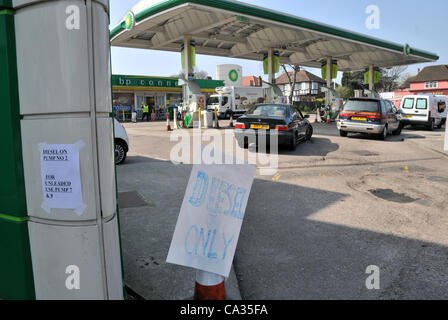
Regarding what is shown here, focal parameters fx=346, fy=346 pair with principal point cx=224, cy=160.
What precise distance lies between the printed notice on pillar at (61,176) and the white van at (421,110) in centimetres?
2087

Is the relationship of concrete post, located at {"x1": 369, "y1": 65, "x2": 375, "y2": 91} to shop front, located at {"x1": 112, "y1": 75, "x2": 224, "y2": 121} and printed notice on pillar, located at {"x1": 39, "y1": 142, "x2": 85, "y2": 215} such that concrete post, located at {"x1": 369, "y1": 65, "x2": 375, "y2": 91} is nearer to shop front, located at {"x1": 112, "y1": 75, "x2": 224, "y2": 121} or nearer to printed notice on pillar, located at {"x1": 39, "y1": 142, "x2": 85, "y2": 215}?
shop front, located at {"x1": 112, "y1": 75, "x2": 224, "y2": 121}

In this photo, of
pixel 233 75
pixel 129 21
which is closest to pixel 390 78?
pixel 233 75

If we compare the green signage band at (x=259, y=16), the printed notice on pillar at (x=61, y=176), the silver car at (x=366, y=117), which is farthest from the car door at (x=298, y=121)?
the printed notice on pillar at (x=61, y=176)

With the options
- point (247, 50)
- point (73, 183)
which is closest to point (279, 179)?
point (73, 183)

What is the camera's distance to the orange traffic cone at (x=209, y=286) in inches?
93.9

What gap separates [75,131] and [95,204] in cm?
46

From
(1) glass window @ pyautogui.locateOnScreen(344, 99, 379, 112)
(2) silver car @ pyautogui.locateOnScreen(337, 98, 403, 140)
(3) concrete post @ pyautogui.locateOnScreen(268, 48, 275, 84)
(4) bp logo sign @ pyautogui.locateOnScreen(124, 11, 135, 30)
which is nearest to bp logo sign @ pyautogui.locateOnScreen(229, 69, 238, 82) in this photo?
(3) concrete post @ pyautogui.locateOnScreen(268, 48, 275, 84)

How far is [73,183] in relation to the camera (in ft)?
6.90

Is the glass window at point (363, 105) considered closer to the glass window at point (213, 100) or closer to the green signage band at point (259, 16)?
the green signage band at point (259, 16)

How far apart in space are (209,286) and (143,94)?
121 feet

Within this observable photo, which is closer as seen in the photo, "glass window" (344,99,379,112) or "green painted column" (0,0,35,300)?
"green painted column" (0,0,35,300)

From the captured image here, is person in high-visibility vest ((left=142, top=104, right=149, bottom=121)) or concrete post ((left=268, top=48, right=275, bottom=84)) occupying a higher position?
concrete post ((left=268, top=48, right=275, bottom=84))

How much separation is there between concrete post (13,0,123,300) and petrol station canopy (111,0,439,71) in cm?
1255

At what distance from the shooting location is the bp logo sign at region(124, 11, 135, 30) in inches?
648
